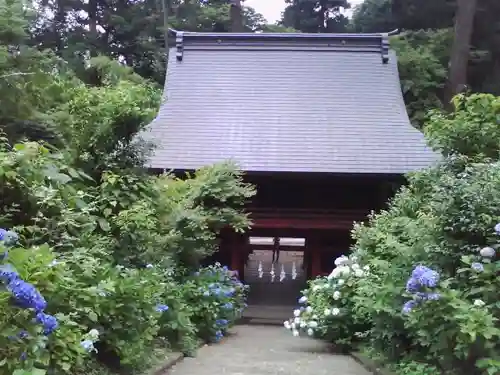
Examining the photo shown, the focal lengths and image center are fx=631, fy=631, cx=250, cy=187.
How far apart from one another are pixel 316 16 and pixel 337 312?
55.5 feet

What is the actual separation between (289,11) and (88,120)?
17.9m

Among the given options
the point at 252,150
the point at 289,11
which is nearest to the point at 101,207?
the point at 252,150

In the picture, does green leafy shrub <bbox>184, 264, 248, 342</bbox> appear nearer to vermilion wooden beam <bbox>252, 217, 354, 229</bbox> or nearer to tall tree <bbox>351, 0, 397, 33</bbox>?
vermilion wooden beam <bbox>252, 217, 354, 229</bbox>

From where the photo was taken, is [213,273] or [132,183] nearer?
[132,183]

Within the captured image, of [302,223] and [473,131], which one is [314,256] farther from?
[473,131]

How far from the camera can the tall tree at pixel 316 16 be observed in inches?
880

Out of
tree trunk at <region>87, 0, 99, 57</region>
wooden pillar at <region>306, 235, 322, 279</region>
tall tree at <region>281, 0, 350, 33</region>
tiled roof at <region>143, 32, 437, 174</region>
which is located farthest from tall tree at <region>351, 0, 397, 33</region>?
wooden pillar at <region>306, 235, 322, 279</region>

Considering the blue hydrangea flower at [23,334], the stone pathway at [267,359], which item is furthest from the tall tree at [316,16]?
the blue hydrangea flower at [23,334]

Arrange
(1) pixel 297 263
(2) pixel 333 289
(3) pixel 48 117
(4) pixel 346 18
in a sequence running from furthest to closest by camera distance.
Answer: (4) pixel 346 18
(1) pixel 297 263
(2) pixel 333 289
(3) pixel 48 117

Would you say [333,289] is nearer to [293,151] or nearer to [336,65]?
[293,151]

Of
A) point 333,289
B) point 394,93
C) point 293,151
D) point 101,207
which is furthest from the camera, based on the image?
point 394,93

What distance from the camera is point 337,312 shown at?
7.51m

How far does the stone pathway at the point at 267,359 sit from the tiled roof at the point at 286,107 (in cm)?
334

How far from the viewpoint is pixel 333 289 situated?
7855mm
